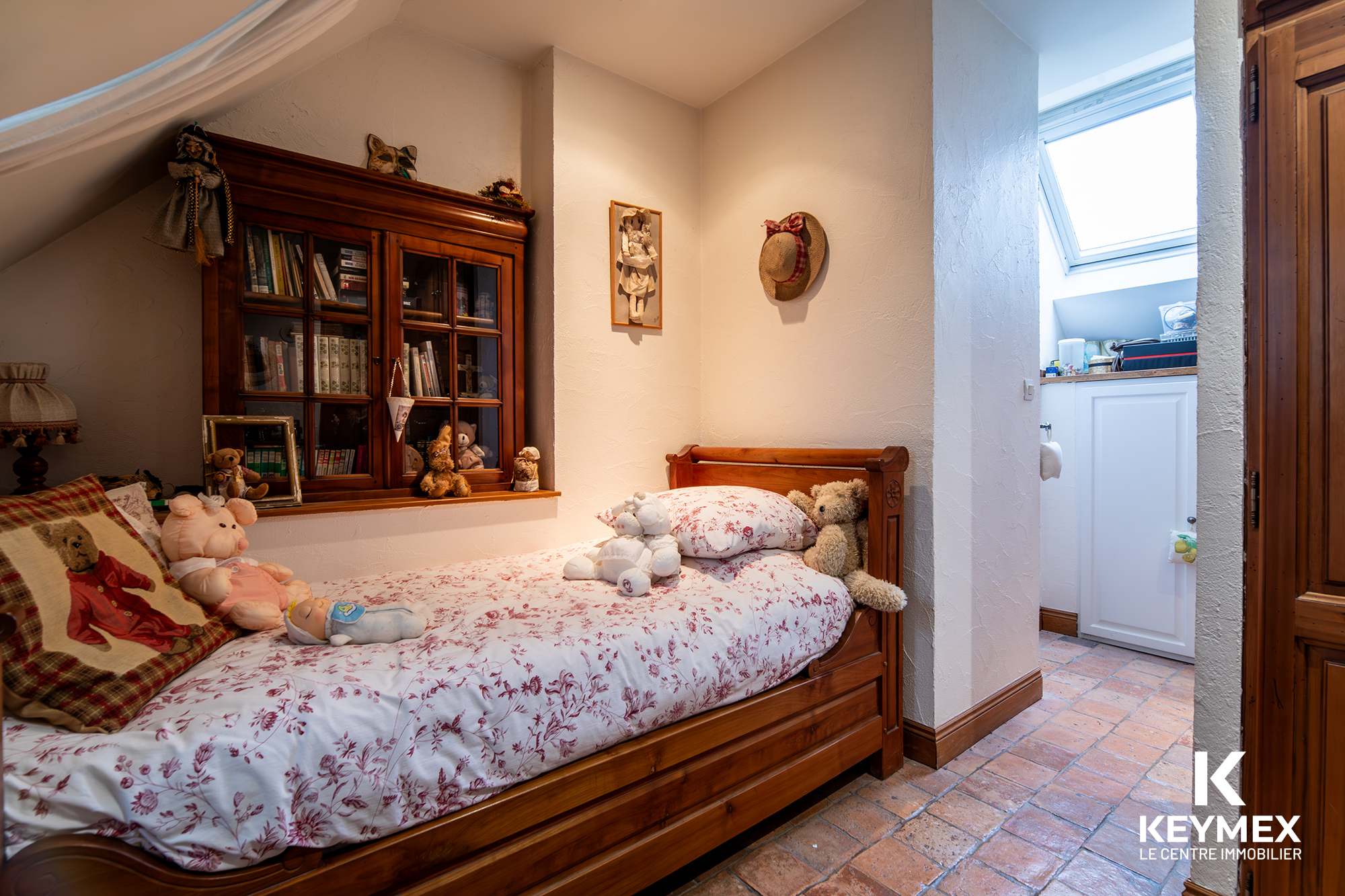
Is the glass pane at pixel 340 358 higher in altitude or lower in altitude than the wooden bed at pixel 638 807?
higher

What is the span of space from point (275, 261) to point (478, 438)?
3.09 feet

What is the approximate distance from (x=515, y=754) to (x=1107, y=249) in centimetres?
418

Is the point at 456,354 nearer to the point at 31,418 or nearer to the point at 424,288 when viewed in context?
the point at 424,288

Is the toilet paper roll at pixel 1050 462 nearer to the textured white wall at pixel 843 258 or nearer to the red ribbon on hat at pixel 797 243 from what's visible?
the textured white wall at pixel 843 258

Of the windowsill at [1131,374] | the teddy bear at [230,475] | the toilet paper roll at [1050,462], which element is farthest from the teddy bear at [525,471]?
the windowsill at [1131,374]

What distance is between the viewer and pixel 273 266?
2018 millimetres

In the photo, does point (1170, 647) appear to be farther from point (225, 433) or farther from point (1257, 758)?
point (225, 433)

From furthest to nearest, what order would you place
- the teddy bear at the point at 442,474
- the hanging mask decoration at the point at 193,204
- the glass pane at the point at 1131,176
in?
the glass pane at the point at 1131,176, the teddy bear at the point at 442,474, the hanging mask decoration at the point at 193,204

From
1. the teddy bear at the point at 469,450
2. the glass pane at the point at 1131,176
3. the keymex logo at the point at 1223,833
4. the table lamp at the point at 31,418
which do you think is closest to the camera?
the keymex logo at the point at 1223,833

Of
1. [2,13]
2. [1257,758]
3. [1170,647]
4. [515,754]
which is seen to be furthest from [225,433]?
[1170,647]

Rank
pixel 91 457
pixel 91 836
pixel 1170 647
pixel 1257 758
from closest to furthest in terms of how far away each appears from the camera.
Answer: pixel 91 836, pixel 1257 758, pixel 91 457, pixel 1170 647

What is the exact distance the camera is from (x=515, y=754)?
1.22 meters

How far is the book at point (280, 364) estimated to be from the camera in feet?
6.64

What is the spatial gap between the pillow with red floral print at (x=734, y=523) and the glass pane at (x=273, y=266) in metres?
1.36
